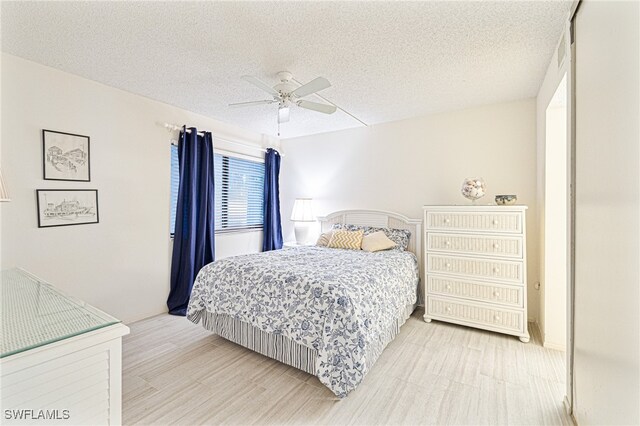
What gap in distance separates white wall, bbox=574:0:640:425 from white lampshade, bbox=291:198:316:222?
325 centimetres

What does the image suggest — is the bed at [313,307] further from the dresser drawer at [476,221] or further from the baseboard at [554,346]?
the baseboard at [554,346]

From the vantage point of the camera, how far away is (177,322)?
3.11 meters

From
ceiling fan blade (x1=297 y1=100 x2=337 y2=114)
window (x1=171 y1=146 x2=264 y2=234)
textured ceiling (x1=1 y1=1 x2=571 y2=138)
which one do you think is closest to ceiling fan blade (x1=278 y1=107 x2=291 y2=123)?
ceiling fan blade (x1=297 y1=100 x2=337 y2=114)

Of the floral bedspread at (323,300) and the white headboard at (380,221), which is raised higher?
the white headboard at (380,221)

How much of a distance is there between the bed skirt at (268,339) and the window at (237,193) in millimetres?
1640

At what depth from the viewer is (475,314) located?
2.88 m

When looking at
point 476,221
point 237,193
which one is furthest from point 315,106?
point 237,193

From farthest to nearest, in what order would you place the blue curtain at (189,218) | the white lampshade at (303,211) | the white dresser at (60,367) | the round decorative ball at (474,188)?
the white lampshade at (303,211), the blue curtain at (189,218), the round decorative ball at (474,188), the white dresser at (60,367)

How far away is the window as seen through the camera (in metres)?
4.12

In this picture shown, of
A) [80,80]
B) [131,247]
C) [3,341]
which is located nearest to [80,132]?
[80,80]

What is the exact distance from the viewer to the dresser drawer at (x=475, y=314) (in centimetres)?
270

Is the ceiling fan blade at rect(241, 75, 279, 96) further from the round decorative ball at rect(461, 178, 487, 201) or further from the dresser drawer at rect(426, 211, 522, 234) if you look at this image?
the round decorative ball at rect(461, 178, 487, 201)

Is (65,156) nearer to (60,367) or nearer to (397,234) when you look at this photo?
(60,367)

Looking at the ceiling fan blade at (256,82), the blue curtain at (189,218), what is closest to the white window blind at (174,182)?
the blue curtain at (189,218)
